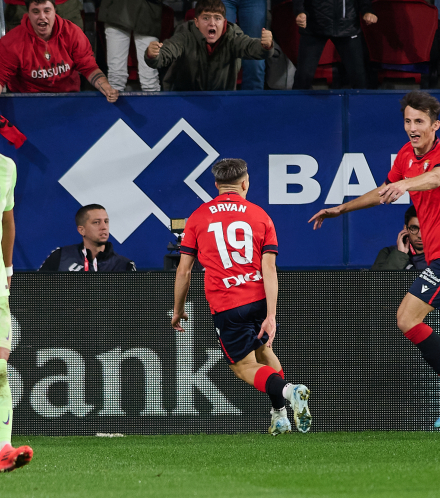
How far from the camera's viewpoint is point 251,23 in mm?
9375

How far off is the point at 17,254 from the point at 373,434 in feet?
14.7

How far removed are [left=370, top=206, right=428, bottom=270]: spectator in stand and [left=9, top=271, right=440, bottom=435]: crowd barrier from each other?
1109 mm

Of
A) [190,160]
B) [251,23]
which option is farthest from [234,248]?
[251,23]

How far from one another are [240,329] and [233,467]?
122cm

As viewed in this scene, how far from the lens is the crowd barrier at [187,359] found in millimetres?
6727

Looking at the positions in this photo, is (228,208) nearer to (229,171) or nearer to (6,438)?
(229,171)

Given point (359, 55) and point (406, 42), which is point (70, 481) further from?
point (406, 42)

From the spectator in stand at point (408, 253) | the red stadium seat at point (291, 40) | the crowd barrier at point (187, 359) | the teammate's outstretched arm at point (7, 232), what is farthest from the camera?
the red stadium seat at point (291, 40)

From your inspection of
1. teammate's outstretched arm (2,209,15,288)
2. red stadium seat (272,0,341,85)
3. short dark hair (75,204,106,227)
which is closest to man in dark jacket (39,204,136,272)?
short dark hair (75,204,106,227)

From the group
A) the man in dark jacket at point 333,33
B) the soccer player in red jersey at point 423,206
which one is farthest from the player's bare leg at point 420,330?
the man in dark jacket at point 333,33

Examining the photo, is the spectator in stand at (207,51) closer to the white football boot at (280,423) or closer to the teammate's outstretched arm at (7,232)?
the white football boot at (280,423)

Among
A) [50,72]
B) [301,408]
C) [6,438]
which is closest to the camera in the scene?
[6,438]

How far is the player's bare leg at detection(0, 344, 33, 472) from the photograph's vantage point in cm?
394

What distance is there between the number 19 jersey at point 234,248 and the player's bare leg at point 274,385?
447mm
